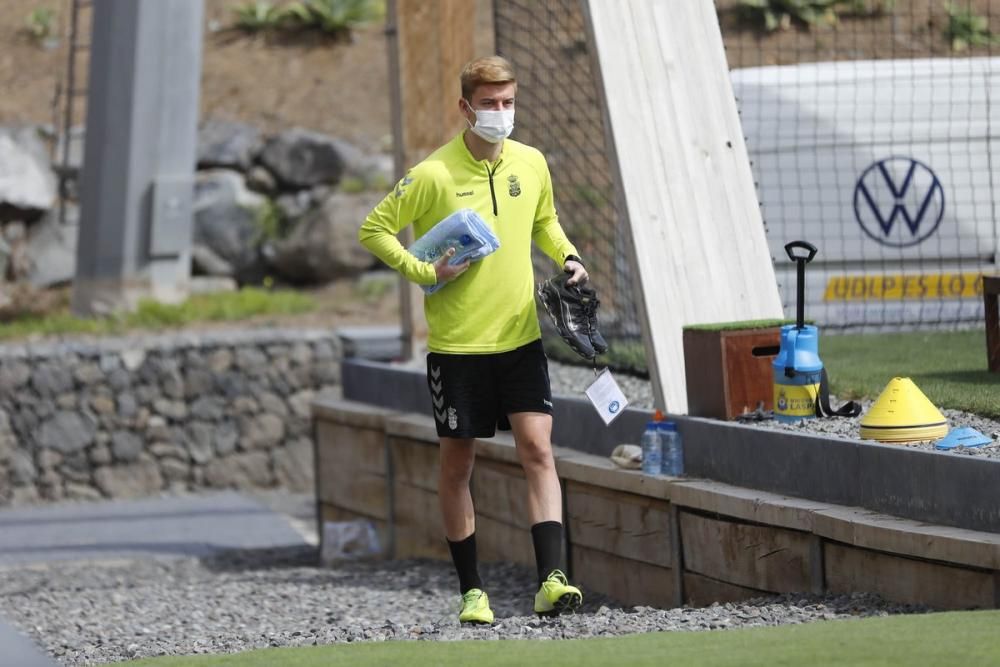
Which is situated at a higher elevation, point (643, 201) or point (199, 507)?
point (643, 201)

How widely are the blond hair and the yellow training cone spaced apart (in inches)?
64.9

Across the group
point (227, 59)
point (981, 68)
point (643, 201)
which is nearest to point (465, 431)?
point (643, 201)

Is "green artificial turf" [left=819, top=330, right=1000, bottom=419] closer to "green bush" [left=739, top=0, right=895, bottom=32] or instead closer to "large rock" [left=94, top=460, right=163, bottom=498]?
"large rock" [left=94, top=460, right=163, bottom=498]

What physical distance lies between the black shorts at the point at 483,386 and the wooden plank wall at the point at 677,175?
1414 millimetres

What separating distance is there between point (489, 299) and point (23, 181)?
1378 centimetres

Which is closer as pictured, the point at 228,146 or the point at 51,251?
the point at 51,251

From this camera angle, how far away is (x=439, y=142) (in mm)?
10609

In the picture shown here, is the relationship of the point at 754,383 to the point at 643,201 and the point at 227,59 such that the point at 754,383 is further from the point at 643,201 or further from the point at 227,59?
the point at 227,59

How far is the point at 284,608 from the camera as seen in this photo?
7.63 metres

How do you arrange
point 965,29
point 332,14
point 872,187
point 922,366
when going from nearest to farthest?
point 922,366
point 872,187
point 965,29
point 332,14

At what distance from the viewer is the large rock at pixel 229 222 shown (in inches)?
719

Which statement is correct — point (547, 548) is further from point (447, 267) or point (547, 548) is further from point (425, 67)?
point (425, 67)

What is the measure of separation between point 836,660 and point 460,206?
2.25 meters

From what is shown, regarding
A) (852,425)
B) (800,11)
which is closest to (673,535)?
(852,425)
